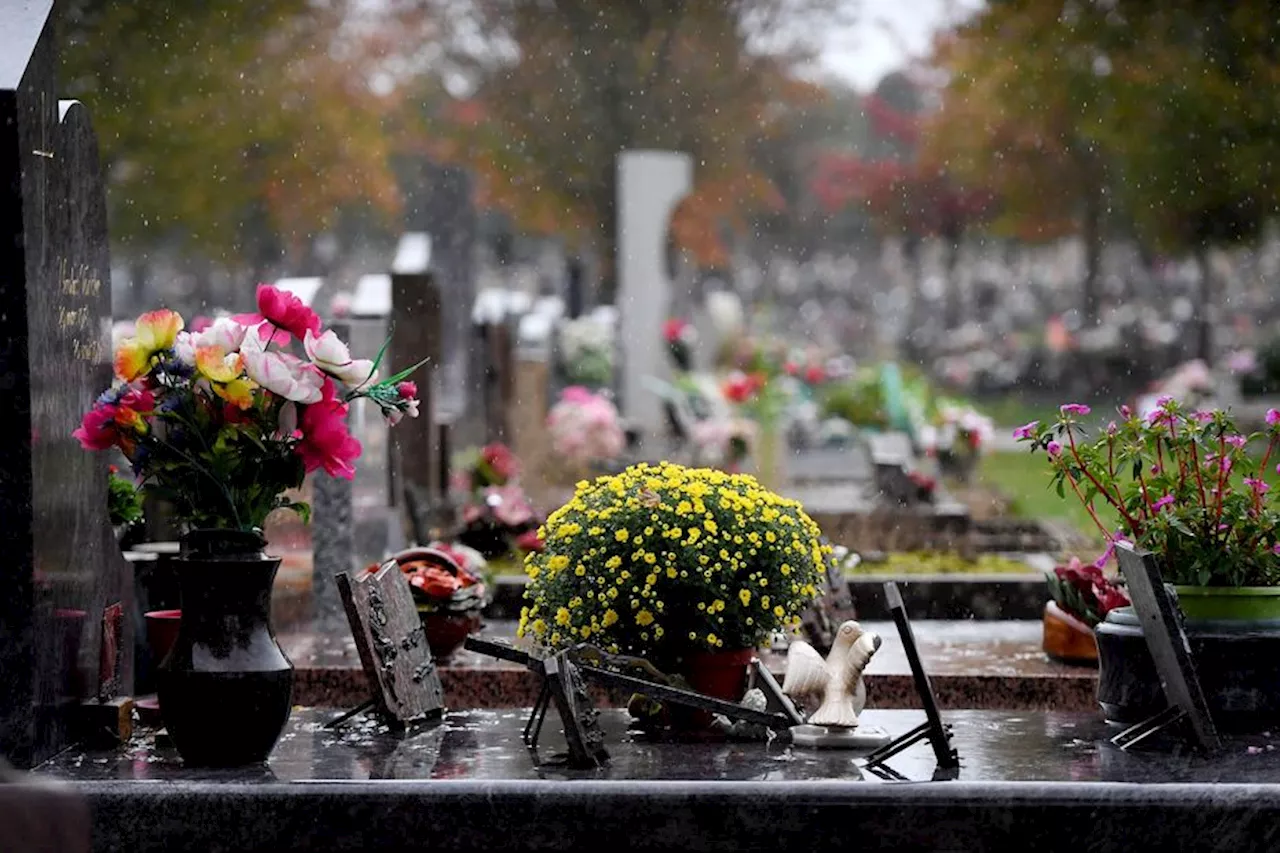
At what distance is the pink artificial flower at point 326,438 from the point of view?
17.0 feet

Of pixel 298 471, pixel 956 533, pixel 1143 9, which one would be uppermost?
pixel 1143 9

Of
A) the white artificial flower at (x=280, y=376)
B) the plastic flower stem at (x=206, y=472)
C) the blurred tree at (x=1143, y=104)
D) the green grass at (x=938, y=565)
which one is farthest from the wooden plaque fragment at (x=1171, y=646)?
the blurred tree at (x=1143, y=104)

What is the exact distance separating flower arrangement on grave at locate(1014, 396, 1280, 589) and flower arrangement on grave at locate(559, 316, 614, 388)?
20115mm

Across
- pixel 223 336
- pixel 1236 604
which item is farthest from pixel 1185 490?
pixel 223 336

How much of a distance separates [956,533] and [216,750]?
923cm

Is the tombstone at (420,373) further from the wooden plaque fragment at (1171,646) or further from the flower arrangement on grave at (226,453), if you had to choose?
the wooden plaque fragment at (1171,646)

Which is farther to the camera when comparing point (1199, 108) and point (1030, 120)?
point (1030, 120)


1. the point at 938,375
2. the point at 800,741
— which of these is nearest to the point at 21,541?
the point at 800,741

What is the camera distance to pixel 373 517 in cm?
1080

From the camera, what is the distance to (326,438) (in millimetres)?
5180

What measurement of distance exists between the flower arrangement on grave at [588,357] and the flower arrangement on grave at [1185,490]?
66.0 feet

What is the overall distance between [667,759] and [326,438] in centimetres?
107

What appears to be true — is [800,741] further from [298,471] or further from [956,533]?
[956,533]

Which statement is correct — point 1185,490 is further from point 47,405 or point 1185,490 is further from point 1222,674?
point 47,405
